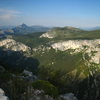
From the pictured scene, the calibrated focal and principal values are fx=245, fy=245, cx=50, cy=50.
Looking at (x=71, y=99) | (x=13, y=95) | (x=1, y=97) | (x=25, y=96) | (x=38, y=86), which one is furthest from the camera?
(x=71, y=99)

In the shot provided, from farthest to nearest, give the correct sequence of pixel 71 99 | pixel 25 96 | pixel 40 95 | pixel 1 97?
pixel 71 99 < pixel 40 95 < pixel 25 96 < pixel 1 97

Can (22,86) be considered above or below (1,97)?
below

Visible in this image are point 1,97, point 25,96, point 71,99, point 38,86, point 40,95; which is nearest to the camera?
point 1,97

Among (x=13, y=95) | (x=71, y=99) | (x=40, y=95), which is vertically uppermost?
(x=13, y=95)

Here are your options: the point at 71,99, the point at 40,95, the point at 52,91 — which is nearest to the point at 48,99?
the point at 40,95

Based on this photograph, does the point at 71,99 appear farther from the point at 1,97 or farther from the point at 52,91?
the point at 1,97

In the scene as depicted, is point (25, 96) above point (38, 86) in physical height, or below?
above

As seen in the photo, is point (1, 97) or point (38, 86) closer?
point (1, 97)

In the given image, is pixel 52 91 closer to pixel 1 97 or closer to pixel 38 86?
pixel 38 86

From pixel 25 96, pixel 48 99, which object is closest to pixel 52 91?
pixel 48 99
